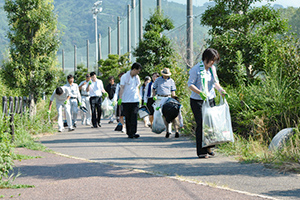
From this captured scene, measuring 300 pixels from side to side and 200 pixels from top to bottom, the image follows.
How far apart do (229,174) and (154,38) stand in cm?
1675

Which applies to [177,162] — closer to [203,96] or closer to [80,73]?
[203,96]

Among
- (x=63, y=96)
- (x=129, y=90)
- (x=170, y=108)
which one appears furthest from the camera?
(x=63, y=96)

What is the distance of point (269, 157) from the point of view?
656 centimetres

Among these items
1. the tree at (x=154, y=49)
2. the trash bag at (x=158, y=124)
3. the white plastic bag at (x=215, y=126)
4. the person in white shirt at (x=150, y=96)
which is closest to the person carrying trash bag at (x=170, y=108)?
Answer: the trash bag at (x=158, y=124)

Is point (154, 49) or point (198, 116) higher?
point (154, 49)

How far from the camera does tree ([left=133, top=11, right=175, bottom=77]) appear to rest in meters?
22.0

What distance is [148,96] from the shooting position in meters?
13.0

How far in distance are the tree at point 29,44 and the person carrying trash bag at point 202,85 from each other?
766 centimetres

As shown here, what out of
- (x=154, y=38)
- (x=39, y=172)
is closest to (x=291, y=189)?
(x=39, y=172)

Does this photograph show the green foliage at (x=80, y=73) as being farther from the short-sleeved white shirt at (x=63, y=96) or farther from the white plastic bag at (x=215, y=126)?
the white plastic bag at (x=215, y=126)

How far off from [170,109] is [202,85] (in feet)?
10.3

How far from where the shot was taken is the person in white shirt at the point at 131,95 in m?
10.9

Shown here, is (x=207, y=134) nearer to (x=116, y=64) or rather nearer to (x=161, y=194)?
(x=161, y=194)

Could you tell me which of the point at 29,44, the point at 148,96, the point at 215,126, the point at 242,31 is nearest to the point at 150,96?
the point at 148,96
